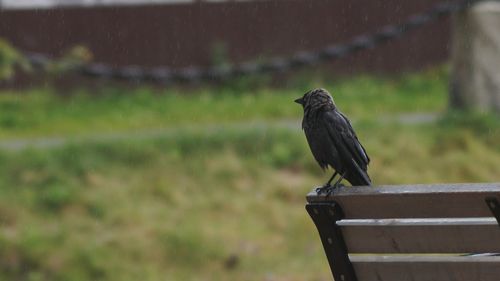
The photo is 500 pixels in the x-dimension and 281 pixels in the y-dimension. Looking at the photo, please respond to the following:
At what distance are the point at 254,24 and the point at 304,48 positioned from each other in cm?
62

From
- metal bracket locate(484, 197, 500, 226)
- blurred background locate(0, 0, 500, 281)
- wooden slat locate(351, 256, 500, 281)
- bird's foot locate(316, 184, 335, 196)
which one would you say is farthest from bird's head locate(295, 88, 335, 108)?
blurred background locate(0, 0, 500, 281)

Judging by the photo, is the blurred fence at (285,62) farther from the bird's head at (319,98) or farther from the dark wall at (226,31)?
the bird's head at (319,98)

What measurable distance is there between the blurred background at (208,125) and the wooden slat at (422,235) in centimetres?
404

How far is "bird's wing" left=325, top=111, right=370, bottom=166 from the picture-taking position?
418 cm

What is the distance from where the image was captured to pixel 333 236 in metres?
4.12

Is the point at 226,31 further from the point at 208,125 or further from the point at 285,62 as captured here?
the point at 285,62

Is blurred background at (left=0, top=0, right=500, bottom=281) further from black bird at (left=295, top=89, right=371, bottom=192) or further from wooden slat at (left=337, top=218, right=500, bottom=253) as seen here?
wooden slat at (left=337, top=218, right=500, bottom=253)

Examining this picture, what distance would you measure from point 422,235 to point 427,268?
130 millimetres

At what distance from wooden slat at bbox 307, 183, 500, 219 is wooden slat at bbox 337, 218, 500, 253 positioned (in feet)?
0.16

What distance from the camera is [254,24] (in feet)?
45.3

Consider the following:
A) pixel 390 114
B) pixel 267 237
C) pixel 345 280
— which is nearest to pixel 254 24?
pixel 390 114

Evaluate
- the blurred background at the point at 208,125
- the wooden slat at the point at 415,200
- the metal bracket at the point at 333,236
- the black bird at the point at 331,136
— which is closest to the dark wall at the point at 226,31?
the blurred background at the point at 208,125

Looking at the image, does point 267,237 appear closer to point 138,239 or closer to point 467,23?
point 138,239

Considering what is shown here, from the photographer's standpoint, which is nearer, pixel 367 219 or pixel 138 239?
pixel 367 219
